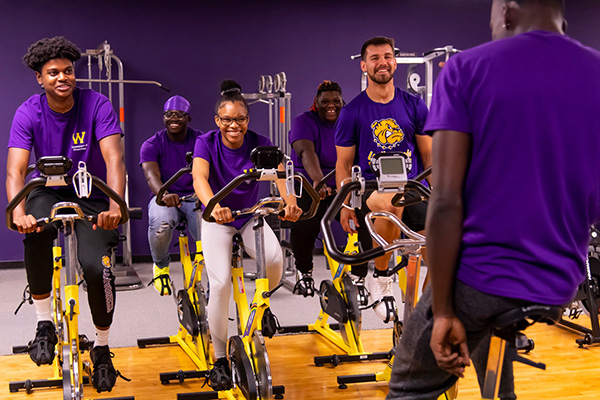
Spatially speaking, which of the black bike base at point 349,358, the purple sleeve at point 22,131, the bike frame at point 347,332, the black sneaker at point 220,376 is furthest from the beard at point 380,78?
the purple sleeve at point 22,131

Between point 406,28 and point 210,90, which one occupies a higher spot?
point 406,28

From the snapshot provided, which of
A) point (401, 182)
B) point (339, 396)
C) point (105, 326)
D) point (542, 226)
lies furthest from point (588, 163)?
point (105, 326)

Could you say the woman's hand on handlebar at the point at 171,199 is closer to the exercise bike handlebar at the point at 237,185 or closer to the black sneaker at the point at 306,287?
the black sneaker at the point at 306,287

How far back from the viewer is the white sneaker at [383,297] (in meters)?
3.35

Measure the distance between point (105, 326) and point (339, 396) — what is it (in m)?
1.26

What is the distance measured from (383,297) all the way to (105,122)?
1.69 meters

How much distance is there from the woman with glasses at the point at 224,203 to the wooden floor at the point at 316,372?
43 cm

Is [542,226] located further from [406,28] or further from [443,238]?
[406,28]

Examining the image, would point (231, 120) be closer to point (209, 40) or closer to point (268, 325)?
point (268, 325)

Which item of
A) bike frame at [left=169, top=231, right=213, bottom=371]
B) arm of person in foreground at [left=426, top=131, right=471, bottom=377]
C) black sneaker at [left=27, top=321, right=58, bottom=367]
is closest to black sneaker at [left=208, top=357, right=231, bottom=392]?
bike frame at [left=169, top=231, right=213, bottom=371]

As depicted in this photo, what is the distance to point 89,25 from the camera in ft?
23.7

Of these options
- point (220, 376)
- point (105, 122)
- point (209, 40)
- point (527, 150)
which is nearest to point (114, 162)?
point (105, 122)

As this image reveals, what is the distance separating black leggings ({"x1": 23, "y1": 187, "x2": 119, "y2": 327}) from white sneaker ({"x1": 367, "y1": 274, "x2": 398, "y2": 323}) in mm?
1376

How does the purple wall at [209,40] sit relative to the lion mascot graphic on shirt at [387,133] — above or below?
above
